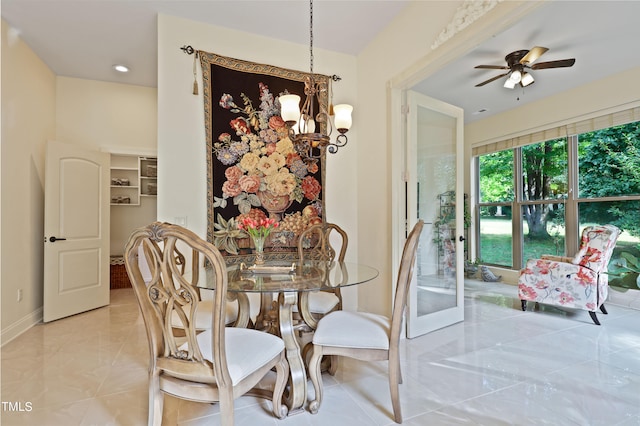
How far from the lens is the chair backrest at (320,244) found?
2662 millimetres

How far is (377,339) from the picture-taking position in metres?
1.64

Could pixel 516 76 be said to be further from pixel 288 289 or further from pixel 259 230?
pixel 288 289

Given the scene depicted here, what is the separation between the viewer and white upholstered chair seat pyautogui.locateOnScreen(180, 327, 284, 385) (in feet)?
4.35

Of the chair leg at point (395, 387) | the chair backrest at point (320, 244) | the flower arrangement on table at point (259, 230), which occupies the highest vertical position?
the flower arrangement on table at point (259, 230)

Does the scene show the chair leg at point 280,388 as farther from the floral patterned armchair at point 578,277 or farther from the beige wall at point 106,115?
the beige wall at point 106,115

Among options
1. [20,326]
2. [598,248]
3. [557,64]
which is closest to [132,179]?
[20,326]

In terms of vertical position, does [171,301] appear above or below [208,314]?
above

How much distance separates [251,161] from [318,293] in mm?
1412

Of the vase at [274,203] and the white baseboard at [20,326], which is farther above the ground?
the vase at [274,203]

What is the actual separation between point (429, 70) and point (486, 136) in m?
3.54

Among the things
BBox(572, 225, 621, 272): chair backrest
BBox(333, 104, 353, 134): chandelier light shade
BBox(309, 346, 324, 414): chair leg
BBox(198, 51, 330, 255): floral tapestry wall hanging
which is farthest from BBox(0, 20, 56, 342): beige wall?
BBox(572, 225, 621, 272): chair backrest

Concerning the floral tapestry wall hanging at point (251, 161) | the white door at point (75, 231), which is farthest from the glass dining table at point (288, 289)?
the white door at point (75, 231)

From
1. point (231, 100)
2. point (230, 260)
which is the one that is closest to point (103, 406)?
point (230, 260)

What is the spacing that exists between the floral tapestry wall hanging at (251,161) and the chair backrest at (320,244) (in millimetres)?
145
